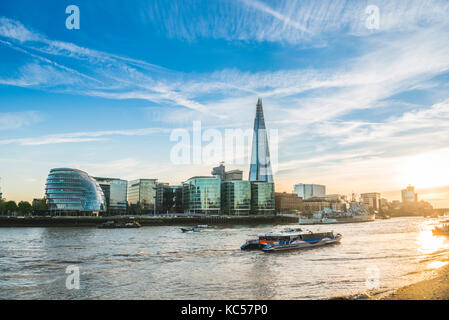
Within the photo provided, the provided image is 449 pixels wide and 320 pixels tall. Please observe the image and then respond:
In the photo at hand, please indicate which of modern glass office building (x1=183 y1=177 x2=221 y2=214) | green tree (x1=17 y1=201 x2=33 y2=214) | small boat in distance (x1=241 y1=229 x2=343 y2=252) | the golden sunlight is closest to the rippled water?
the golden sunlight

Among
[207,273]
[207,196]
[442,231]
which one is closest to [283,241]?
[207,273]

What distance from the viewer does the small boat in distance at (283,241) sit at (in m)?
50.8

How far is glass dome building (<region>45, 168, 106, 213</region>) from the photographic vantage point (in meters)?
162

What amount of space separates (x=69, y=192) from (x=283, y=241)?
5432 inches

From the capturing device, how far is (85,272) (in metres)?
32.4

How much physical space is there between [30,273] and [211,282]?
16845 mm

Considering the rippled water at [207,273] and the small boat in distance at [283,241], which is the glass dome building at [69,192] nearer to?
the rippled water at [207,273]

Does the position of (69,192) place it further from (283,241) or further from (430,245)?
(430,245)

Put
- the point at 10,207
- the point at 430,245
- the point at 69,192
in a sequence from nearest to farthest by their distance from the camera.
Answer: the point at 430,245 < the point at 69,192 < the point at 10,207

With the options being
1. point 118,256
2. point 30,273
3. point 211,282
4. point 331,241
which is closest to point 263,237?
point 331,241

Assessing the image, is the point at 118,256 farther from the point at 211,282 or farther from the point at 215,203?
the point at 215,203

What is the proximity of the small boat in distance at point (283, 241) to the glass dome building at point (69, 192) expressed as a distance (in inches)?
5282

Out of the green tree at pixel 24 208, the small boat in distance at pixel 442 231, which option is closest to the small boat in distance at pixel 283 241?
the small boat in distance at pixel 442 231

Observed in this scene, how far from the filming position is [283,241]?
5178cm
